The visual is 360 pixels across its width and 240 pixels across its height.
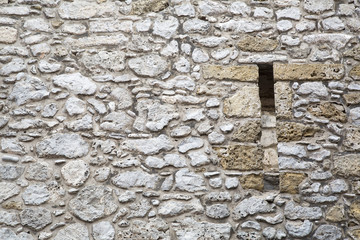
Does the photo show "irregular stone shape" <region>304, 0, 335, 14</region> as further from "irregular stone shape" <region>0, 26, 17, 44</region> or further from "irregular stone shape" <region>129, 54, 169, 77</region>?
"irregular stone shape" <region>0, 26, 17, 44</region>

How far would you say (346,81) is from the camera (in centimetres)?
346

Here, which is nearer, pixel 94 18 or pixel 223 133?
pixel 223 133

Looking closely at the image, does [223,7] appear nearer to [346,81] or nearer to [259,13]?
[259,13]

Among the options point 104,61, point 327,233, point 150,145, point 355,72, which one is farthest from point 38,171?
point 355,72

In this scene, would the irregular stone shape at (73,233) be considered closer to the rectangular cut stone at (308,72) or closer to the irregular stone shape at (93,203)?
the irregular stone shape at (93,203)

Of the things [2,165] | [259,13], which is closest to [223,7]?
[259,13]

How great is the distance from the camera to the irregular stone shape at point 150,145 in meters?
3.34

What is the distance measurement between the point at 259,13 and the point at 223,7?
29 cm

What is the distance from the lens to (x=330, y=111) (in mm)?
3389

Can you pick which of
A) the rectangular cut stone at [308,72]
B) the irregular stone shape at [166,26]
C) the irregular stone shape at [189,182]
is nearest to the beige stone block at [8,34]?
the irregular stone shape at [166,26]

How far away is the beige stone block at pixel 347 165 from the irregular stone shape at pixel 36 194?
6.75ft

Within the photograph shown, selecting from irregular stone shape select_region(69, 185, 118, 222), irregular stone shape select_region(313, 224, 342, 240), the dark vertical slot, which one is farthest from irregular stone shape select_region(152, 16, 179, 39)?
irregular stone shape select_region(313, 224, 342, 240)

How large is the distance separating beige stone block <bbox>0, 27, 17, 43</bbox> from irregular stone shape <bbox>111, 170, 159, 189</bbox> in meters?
1.38

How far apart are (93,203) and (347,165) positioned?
1.83 metres
